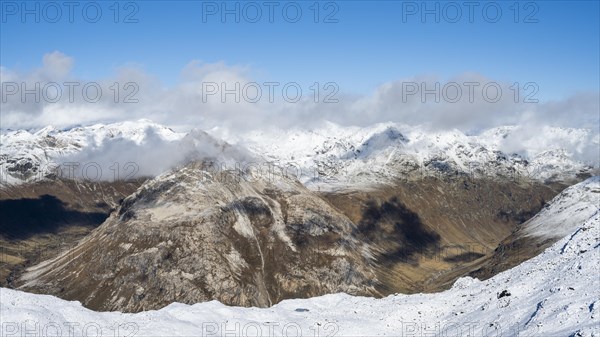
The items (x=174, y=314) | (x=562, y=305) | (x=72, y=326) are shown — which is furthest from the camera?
(x=174, y=314)

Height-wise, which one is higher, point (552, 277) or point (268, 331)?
point (552, 277)

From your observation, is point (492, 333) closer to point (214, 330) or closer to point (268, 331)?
point (268, 331)

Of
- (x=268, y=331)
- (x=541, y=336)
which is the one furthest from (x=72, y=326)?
(x=541, y=336)

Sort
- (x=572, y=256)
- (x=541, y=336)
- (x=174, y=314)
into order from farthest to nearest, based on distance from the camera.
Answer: (x=572, y=256) → (x=174, y=314) → (x=541, y=336)

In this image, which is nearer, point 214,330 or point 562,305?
point 562,305

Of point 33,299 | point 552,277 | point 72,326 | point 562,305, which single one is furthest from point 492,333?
point 33,299

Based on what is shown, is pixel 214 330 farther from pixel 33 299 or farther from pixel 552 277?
pixel 552 277
